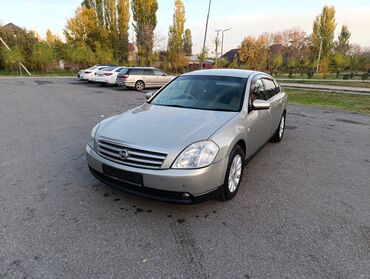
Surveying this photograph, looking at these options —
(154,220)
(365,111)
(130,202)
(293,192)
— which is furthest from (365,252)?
(365,111)

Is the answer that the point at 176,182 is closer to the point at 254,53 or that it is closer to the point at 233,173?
the point at 233,173

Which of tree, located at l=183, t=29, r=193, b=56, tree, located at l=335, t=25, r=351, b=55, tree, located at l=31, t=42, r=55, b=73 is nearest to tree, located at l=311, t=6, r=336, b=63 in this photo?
tree, located at l=335, t=25, r=351, b=55

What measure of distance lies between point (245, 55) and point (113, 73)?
20281 mm

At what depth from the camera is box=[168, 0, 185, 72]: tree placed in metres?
38.4

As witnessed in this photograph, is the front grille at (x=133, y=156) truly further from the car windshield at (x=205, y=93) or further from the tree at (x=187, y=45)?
the tree at (x=187, y=45)

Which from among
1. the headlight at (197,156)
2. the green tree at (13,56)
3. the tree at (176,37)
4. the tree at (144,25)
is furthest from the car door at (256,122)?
the tree at (176,37)

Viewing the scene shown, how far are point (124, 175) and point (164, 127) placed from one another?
70 cm

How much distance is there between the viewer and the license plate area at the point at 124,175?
8.61ft

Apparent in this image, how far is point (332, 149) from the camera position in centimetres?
532

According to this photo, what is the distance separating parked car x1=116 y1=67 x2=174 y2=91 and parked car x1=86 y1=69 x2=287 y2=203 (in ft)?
42.5

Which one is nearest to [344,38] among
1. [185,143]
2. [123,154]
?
[185,143]

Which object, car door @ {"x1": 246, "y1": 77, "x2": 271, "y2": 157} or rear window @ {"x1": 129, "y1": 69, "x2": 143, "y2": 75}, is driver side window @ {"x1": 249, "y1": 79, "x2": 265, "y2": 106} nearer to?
car door @ {"x1": 246, "y1": 77, "x2": 271, "y2": 157}

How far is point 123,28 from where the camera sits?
38562 millimetres

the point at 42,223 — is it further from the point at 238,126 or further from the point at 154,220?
the point at 238,126
